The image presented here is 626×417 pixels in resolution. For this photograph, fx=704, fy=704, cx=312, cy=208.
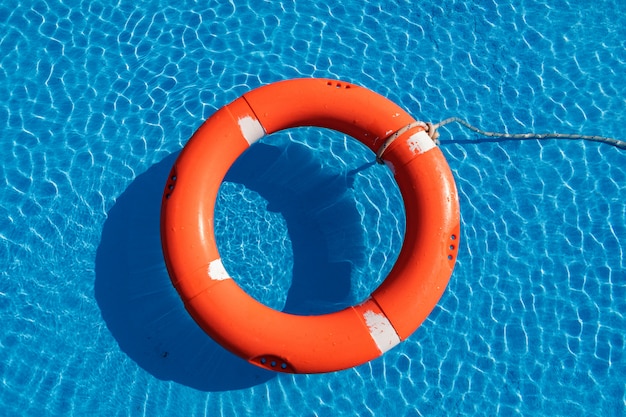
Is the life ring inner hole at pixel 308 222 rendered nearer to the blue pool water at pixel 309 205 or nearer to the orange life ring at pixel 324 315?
the blue pool water at pixel 309 205

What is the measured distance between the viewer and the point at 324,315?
9.75ft

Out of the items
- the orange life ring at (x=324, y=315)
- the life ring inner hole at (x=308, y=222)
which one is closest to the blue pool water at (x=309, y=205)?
the life ring inner hole at (x=308, y=222)

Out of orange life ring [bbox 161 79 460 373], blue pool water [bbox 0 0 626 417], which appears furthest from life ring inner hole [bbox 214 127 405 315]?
orange life ring [bbox 161 79 460 373]

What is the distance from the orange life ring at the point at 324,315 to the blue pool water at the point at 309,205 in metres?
0.43

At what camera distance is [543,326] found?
135 inches

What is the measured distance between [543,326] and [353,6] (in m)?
1.97

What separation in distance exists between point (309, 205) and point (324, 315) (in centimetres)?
70

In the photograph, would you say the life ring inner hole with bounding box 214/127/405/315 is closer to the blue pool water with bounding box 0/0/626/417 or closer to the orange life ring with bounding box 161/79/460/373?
the blue pool water with bounding box 0/0/626/417

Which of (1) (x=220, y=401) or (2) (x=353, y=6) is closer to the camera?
(1) (x=220, y=401)

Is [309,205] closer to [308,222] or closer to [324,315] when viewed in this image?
[308,222]

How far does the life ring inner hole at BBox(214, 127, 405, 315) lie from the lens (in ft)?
11.2

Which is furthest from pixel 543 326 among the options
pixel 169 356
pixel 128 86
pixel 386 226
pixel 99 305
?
pixel 128 86

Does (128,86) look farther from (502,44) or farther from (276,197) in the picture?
(502,44)

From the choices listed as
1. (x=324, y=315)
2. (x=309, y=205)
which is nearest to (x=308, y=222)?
(x=309, y=205)
